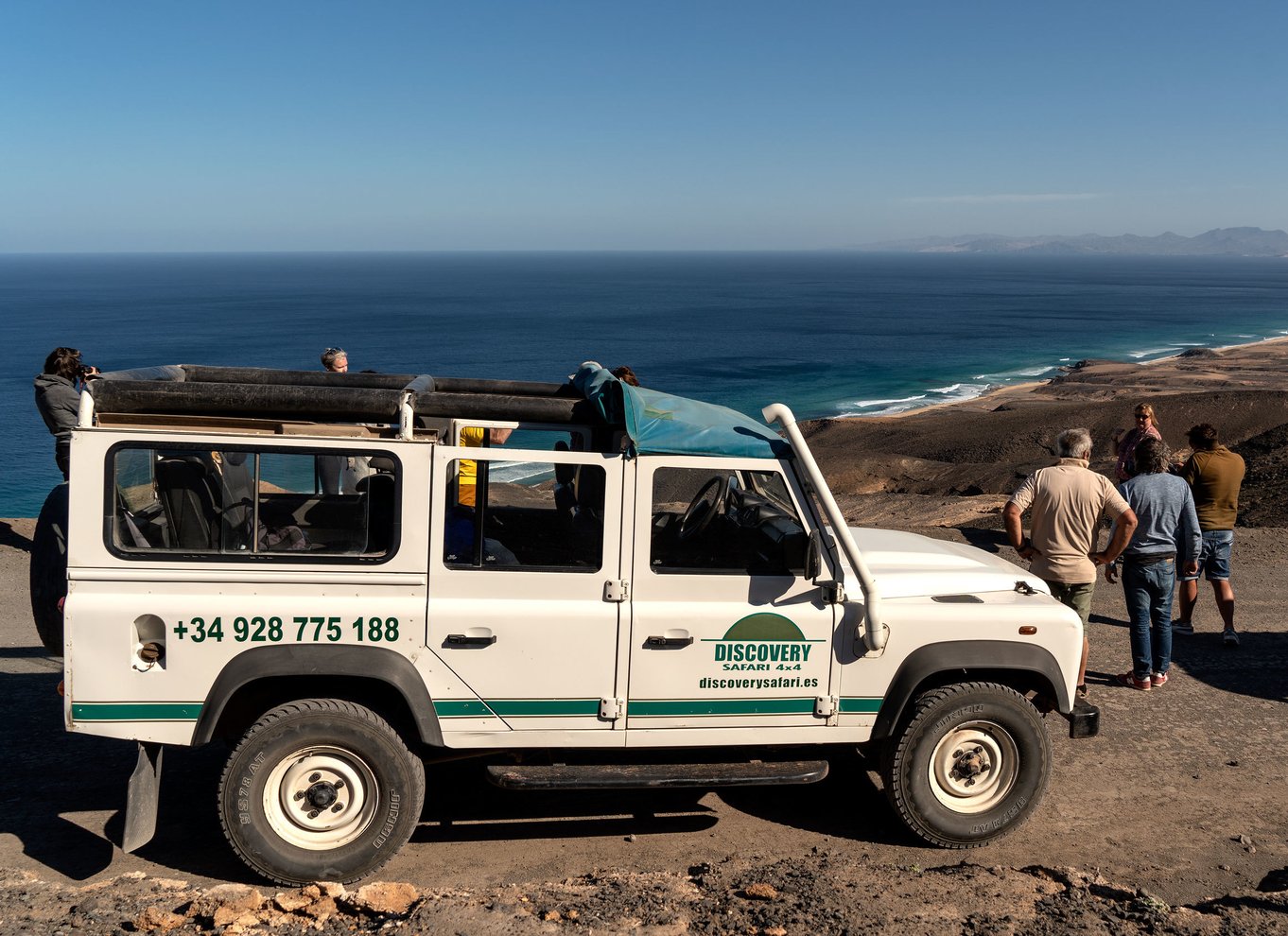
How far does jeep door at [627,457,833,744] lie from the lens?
528 cm

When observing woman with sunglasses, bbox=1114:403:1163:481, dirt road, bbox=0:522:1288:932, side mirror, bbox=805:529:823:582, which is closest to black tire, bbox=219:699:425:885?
dirt road, bbox=0:522:1288:932

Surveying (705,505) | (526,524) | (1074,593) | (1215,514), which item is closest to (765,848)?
(705,505)

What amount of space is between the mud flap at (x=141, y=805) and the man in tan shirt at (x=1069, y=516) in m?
5.20

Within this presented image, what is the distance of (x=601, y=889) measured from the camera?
17.0 ft

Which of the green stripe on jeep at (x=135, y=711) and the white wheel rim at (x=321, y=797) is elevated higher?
the green stripe on jeep at (x=135, y=711)

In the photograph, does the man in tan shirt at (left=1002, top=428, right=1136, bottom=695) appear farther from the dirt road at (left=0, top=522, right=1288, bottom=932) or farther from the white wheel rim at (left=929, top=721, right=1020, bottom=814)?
the white wheel rim at (left=929, top=721, right=1020, bottom=814)

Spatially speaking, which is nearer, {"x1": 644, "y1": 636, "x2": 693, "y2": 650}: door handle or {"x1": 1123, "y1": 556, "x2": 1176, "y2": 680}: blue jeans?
{"x1": 644, "y1": 636, "x2": 693, "y2": 650}: door handle

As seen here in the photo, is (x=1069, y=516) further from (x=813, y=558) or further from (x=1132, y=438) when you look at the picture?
(x=1132, y=438)

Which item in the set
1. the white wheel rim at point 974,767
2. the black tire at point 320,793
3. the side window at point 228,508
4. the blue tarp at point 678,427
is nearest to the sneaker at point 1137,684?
the white wheel rim at point 974,767

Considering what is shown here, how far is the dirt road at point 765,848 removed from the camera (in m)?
4.95

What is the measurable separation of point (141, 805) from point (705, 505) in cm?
299

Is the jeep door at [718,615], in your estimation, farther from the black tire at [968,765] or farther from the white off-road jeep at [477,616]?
the black tire at [968,765]

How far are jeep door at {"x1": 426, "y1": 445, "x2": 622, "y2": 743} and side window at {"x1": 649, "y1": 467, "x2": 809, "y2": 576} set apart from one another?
25cm

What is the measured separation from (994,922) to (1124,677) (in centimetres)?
418
